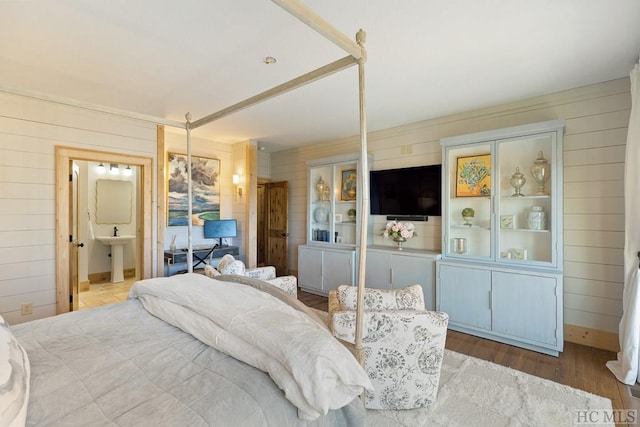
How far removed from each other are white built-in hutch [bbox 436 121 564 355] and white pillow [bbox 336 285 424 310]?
5.38 ft

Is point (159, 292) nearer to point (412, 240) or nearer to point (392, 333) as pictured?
point (392, 333)

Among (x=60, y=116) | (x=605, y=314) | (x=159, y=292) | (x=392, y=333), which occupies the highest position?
(x=60, y=116)

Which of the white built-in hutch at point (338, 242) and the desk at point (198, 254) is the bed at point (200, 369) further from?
the desk at point (198, 254)

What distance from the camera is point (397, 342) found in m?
1.95

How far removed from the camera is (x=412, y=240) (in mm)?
4367

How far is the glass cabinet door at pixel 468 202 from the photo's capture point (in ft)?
11.8

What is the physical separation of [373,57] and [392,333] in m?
2.15

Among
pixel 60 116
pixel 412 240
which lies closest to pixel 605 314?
pixel 412 240

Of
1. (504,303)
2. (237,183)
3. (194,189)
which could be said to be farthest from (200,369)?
(237,183)

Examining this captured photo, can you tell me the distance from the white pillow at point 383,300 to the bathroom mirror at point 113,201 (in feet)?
17.1

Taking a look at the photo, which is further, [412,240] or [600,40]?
[412,240]

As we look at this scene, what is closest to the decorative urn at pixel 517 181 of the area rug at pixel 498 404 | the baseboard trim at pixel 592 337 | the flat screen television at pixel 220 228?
the baseboard trim at pixel 592 337

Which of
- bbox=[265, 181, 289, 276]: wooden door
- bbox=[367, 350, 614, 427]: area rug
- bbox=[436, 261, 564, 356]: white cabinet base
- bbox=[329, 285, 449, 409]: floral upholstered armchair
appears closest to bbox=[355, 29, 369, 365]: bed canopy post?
bbox=[329, 285, 449, 409]: floral upholstered armchair

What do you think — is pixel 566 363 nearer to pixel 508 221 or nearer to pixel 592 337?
pixel 592 337
